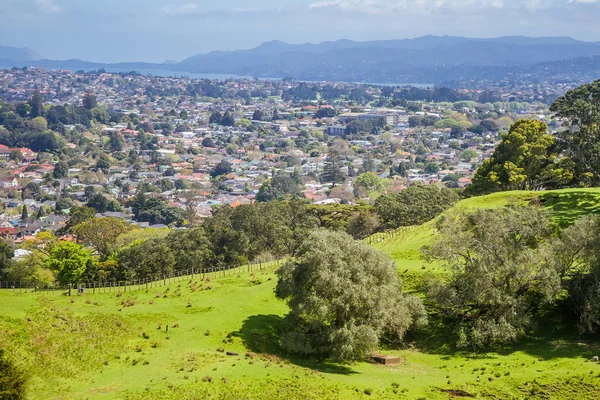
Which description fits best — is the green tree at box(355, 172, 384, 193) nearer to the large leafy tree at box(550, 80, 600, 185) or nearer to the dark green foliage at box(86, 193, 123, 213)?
the dark green foliage at box(86, 193, 123, 213)

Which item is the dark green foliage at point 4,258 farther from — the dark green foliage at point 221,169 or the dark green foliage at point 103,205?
the dark green foliage at point 221,169

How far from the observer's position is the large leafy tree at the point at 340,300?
26.1m

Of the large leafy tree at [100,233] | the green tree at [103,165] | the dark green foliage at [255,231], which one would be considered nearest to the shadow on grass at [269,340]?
the dark green foliage at [255,231]

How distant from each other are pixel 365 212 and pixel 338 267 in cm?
3051

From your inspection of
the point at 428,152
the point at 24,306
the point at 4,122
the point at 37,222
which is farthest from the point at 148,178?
the point at 24,306

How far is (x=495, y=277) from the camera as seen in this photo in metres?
28.6

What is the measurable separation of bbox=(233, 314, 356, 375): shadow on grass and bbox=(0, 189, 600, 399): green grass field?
5 cm

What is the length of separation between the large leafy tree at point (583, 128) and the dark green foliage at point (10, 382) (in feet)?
129

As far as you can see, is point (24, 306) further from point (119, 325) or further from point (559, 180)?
point (559, 180)

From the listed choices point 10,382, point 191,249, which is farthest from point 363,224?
point 10,382

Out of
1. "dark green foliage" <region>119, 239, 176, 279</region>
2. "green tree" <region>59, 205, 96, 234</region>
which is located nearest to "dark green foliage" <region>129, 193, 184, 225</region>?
"green tree" <region>59, 205, 96, 234</region>

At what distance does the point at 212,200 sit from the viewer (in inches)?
4555

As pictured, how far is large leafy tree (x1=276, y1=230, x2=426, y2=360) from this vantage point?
26.1 metres

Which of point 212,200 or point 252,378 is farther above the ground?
point 252,378
